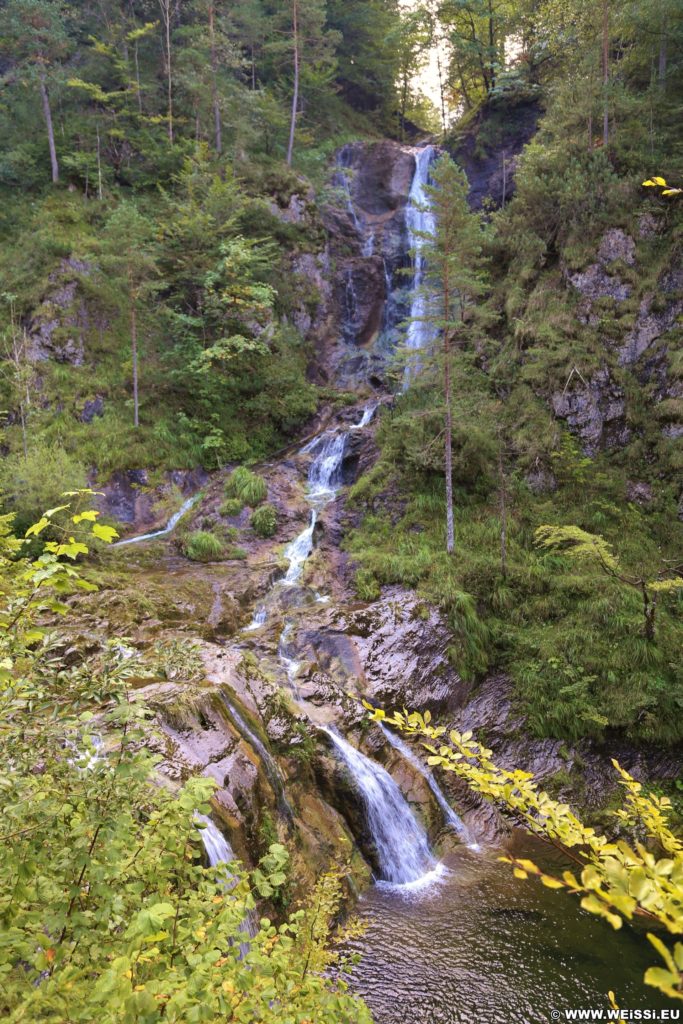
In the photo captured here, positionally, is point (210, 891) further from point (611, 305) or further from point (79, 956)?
point (611, 305)

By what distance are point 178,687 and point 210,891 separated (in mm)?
4699

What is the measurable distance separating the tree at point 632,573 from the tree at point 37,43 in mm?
23034

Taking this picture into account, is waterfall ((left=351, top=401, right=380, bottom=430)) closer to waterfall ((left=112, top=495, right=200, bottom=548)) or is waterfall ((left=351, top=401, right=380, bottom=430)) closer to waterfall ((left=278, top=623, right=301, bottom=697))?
waterfall ((left=112, top=495, right=200, bottom=548))

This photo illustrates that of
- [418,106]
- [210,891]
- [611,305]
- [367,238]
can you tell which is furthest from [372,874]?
[418,106]

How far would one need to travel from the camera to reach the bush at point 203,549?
1333cm

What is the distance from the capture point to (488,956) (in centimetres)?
577

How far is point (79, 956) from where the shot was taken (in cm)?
180

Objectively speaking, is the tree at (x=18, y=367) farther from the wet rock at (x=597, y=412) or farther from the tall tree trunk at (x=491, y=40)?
the tall tree trunk at (x=491, y=40)

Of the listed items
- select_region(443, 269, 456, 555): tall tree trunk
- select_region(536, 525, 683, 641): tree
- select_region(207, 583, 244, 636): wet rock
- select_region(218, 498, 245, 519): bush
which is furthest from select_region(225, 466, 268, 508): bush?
select_region(536, 525, 683, 641): tree

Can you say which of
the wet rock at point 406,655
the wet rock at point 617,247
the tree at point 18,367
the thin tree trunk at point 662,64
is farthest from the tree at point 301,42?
the wet rock at point 406,655

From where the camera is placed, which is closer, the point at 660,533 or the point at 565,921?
the point at 565,921

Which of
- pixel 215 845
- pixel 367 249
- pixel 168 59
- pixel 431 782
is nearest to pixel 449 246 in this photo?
pixel 431 782

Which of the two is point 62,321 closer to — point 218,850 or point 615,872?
point 218,850

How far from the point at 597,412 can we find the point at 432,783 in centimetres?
970
